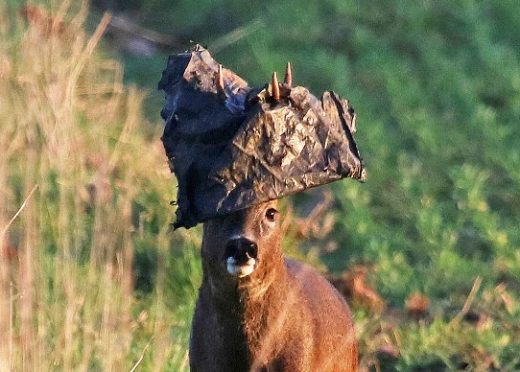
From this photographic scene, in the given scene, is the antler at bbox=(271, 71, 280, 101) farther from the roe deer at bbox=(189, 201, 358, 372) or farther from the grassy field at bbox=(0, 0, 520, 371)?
the grassy field at bbox=(0, 0, 520, 371)

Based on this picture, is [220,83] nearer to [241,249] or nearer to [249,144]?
[249,144]

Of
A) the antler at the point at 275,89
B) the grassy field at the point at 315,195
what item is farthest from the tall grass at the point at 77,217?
the antler at the point at 275,89

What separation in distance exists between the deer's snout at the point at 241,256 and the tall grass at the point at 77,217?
115 cm

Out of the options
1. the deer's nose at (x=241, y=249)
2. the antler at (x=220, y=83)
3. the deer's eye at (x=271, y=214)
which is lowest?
the deer's nose at (x=241, y=249)

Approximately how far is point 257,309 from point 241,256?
19.5 inches

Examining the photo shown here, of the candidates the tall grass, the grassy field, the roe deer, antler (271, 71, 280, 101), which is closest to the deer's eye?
the roe deer

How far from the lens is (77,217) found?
6.57 m

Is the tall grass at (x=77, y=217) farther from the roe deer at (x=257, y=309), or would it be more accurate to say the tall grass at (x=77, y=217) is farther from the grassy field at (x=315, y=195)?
the roe deer at (x=257, y=309)

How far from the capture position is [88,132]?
29.4ft

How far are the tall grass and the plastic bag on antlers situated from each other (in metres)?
1.28

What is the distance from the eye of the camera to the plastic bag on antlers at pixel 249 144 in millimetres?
4023

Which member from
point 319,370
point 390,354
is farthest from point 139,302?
point 319,370

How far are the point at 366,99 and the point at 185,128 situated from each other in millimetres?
7002

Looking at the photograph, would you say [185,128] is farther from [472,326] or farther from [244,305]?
[472,326]
